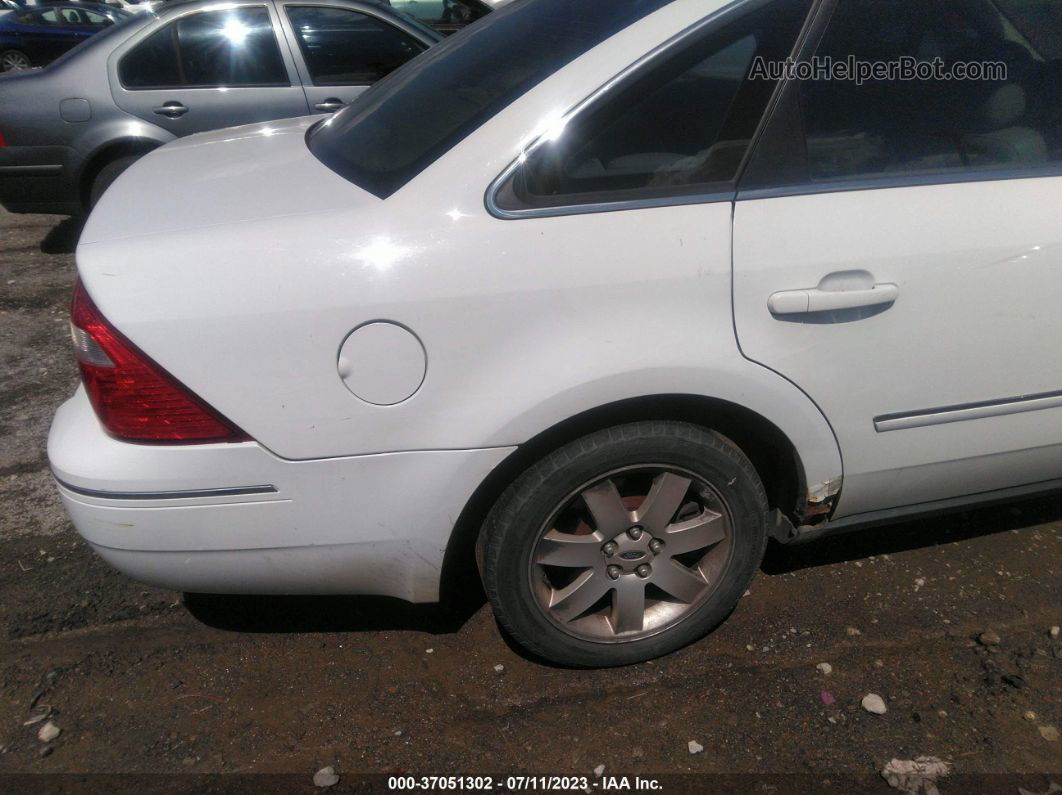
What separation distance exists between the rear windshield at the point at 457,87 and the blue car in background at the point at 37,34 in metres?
12.8

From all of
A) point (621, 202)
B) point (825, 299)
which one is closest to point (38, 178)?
point (621, 202)

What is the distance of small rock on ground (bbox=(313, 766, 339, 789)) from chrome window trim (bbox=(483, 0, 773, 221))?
136 centimetres

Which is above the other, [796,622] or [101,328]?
[101,328]

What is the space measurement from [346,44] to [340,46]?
4 centimetres

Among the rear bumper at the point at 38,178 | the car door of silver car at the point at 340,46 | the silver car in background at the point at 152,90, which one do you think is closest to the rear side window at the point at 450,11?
the car door of silver car at the point at 340,46

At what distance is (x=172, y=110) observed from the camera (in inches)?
205

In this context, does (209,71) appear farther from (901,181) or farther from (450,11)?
(450,11)

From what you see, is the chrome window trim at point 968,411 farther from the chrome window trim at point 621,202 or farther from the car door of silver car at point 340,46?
the car door of silver car at point 340,46

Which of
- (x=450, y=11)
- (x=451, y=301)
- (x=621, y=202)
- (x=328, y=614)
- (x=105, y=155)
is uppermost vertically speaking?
(x=621, y=202)

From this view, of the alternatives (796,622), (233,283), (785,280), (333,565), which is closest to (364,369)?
(233,283)

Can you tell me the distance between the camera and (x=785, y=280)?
196 centimetres

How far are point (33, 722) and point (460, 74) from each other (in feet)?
6.68

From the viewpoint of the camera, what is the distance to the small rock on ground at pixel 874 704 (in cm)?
225

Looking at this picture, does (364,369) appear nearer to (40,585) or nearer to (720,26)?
(720,26)
